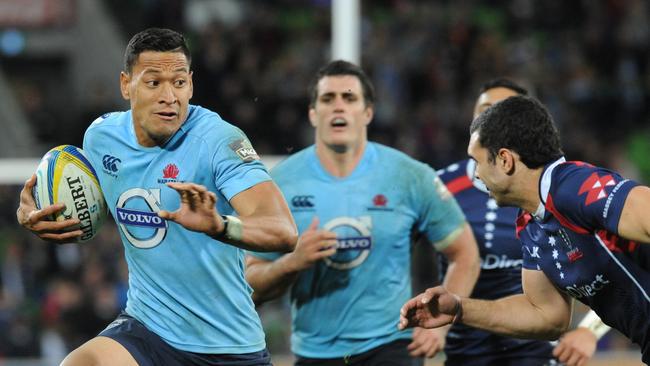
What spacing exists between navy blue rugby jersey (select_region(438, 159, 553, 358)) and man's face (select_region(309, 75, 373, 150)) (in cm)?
72

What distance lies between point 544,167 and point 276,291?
71.3 inches

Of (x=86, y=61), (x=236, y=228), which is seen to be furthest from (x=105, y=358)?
(x=86, y=61)

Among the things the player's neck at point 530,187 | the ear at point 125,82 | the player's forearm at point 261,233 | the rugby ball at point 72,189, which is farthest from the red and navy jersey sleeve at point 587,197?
the rugby ball at point 72,189

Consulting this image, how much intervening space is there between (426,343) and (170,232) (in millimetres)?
1569

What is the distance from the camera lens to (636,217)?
12.1 ft

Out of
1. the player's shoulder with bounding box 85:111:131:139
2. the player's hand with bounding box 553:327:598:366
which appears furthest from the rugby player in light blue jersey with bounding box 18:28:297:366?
the player's hand with bounding box 553:327:598:366

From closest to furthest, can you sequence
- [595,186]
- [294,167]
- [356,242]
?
[595,186]
[356,242]
[294,167]

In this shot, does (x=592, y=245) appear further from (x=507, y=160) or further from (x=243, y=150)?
(x=243, y=150)

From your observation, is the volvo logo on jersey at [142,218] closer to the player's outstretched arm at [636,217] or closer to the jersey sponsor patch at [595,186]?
the jersey sponsor patch at [595,186]

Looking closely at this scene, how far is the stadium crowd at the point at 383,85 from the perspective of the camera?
33.6ft

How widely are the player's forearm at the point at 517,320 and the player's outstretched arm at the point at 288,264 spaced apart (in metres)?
0.95

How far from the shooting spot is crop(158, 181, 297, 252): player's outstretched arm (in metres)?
3.66

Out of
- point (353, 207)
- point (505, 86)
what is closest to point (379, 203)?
point (353, 207)

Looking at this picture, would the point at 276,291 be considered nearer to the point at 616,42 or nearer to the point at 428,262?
the point at 428,262
